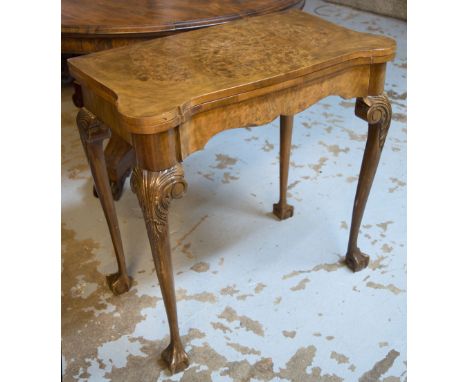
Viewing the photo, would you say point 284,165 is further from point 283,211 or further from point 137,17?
point 137,17

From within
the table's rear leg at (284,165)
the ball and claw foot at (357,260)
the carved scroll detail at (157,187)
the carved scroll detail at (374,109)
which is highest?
the carved scroll detail at (374,109)

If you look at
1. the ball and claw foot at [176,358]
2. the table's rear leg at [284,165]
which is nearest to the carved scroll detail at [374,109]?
the table's rear leg at [284,165]

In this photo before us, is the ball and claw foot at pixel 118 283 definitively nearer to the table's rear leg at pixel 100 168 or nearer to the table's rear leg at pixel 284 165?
the table's rear leg at pixel 100 168

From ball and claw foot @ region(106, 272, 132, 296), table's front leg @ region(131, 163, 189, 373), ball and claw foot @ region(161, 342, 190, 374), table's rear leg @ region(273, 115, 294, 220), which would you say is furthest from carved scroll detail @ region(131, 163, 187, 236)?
table's rear leg @ region(273, 115, 294, 220)

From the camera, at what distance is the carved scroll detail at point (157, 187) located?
3.18 ft

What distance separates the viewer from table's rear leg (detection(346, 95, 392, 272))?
4.04 feet

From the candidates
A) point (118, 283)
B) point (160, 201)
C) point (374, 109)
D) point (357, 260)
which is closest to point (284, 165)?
point (357, 260)

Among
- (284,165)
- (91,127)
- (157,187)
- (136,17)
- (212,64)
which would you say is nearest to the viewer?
(157,187)

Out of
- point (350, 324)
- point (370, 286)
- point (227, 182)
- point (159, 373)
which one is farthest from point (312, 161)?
point (159, 373)

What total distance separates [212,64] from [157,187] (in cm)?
30

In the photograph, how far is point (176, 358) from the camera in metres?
1.24

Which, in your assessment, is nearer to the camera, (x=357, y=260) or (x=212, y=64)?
(x=212, y=64)

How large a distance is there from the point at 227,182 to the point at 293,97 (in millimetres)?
849

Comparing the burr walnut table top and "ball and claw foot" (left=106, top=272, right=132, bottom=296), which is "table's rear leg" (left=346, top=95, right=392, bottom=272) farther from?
"ball and claw foot" (left=106, top=272, right=132, bottom=296)
